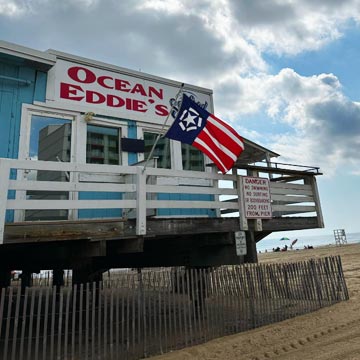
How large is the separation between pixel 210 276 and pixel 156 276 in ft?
4.21

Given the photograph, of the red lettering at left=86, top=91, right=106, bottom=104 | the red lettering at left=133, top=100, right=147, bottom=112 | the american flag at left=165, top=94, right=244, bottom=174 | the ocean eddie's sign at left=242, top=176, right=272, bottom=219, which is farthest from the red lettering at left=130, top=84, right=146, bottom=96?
the ocean eddie's sign at left=242, top=176, right=272, bottom=219

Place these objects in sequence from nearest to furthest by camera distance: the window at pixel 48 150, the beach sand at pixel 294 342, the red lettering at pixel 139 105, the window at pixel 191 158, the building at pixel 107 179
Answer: the building at pixel 107 179 < the beach sand at pixel 294 342 < the window at pixel 48 150 < the red lettering at pixel 139 105 < the window at pixel 191 158

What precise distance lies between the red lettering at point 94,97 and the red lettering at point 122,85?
1.76ft

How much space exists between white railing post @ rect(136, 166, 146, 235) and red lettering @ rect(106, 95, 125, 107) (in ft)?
9.38

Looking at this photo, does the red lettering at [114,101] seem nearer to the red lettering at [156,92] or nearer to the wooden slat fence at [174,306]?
the red lettering at [156,92]

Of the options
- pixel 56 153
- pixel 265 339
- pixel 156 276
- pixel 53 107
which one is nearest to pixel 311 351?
pixel 265 339

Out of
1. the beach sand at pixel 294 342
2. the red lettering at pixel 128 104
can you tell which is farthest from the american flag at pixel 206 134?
the beach sand at pixel 294 342

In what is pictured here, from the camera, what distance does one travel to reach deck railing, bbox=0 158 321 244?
18.0ft

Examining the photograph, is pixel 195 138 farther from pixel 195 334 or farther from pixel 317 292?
pixel 317 292

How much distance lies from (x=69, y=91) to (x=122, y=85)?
1433mm

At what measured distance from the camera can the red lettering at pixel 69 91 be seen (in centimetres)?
795

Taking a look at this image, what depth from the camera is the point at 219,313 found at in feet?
26.3

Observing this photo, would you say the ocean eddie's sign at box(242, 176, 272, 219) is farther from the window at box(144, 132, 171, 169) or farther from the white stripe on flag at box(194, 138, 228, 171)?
the window at box(144, 132, 171, 169)

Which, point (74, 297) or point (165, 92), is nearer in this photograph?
point (74, 297)
